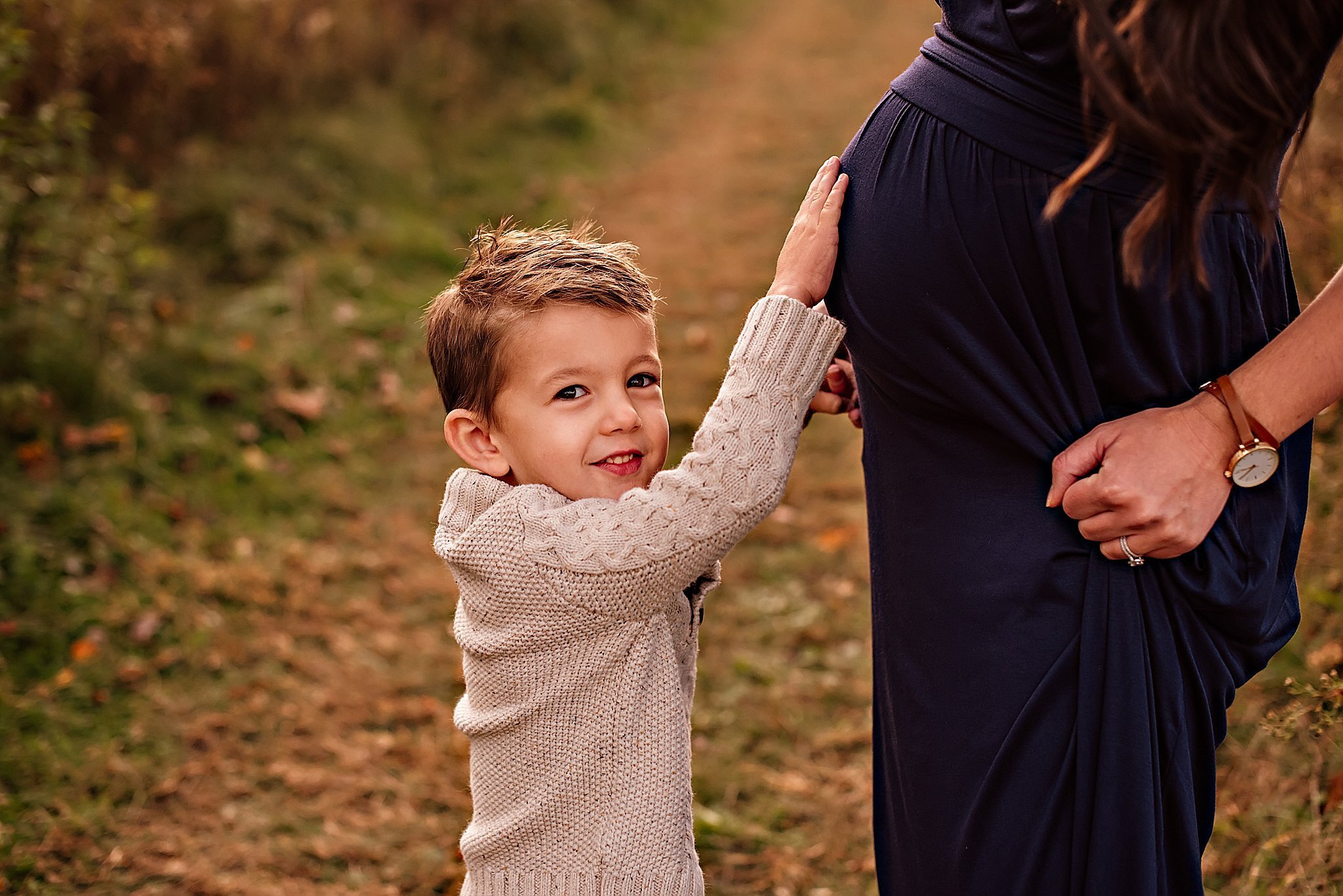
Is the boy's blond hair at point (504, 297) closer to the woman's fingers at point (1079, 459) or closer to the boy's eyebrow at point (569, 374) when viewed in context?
the boy's eyebrow at point (569, 374)

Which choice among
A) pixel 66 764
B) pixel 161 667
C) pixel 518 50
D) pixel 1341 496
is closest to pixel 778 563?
pixel 1341 496

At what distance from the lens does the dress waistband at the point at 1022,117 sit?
4.55 feet

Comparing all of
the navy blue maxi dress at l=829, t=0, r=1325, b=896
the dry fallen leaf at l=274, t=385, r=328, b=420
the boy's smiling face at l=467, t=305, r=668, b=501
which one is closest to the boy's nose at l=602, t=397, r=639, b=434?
the boy's smiling face at l=467, t=305, r=668, b=501

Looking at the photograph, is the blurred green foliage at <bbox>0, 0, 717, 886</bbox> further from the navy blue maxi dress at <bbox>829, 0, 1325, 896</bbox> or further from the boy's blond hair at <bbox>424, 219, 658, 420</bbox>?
the navy blue maxi dress at <bbox>829, 0, 1325, 896</bbox>

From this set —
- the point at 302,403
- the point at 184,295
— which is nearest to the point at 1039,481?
the point at 302,403

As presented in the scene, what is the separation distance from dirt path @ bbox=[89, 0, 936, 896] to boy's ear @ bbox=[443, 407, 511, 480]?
148 centimetres

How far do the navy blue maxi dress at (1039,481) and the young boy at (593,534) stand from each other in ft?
0.66

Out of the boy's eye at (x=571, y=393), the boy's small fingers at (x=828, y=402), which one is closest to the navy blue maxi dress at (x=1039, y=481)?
the boy's small fingers at (x=828, y=402)

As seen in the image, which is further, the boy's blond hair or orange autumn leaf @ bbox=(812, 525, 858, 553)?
orange autumn leaf @ bbox=(812, 525, 858, 553)

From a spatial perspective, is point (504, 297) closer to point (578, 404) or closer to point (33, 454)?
point (578, 404)

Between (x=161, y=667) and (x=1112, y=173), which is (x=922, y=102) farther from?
(x=161, y=667)

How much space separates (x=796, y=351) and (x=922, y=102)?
392mm

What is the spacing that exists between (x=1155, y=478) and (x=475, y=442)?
107 centimetres

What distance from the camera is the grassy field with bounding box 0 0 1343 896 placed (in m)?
3.05
